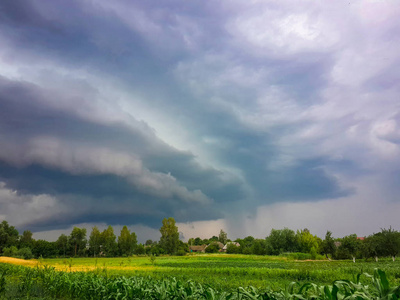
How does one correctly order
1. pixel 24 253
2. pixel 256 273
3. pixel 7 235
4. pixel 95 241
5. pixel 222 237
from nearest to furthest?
pixel 256 273 < pixel 24 253 < pixel 7 235 < pixel 95 241 < pixel 222 237

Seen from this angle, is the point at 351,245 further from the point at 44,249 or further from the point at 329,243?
the point at 44,249

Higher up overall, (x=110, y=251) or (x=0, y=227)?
(x=0, y=227)

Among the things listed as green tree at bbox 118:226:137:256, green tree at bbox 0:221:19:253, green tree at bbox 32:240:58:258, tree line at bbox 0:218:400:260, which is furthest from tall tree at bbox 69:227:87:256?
green tree at bbox 0:221:19:253

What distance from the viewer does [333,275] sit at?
20594 millimetres

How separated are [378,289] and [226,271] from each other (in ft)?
88.9

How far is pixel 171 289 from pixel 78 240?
92.7 meters

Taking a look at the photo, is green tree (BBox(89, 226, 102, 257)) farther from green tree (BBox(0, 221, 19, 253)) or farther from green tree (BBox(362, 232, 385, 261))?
green tree (BBox(362, 232, 385, 261))

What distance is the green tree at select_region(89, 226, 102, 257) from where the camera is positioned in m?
87.1

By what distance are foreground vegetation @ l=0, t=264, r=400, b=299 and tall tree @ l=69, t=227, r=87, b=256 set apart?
82049 mm

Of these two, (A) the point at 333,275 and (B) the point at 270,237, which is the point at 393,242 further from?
(B) the point at 270,237

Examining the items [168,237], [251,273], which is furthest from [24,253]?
[251,273]

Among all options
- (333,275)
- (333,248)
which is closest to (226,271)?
(333,275)

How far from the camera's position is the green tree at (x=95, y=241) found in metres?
87.1

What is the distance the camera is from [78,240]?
8619 centimetres
